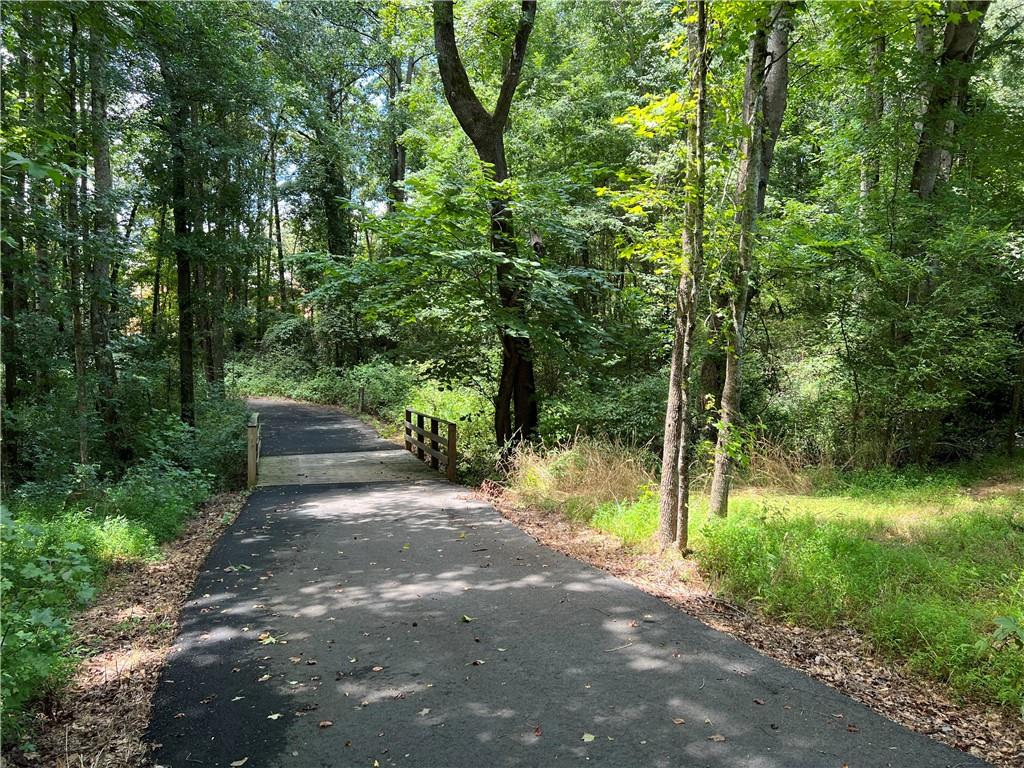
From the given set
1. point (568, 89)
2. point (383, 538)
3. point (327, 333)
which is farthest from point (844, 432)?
point (327, 333)

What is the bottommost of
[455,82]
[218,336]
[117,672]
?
[117,672]

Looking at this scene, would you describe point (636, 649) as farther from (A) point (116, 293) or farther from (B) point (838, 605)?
(A) point (116, 293)

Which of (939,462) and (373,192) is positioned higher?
(373,192)

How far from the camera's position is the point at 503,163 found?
11.2 metres

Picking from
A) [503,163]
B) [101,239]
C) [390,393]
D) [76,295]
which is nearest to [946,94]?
[503,163]

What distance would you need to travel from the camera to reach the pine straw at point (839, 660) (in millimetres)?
3289

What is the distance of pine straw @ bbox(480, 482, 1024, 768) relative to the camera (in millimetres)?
3289

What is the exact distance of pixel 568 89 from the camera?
56.6ft

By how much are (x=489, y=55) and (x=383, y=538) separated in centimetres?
1016

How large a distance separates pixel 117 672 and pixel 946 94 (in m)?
13.1

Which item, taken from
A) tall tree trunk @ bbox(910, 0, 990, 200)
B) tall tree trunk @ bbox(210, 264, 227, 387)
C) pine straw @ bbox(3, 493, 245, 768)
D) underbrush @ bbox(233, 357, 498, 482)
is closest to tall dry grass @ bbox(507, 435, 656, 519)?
underbrush @ bbox(233, 357, 498, 482)

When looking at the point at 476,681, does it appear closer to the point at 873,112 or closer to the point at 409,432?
the point at 409,432

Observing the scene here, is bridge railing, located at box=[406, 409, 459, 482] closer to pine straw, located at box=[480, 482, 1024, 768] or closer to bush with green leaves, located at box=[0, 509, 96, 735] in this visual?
pine straw, located at box=[480, 482, 1024, 768]

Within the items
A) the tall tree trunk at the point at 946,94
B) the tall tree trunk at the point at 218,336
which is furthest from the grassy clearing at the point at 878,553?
the tall tree trunk at the point at 218,336
